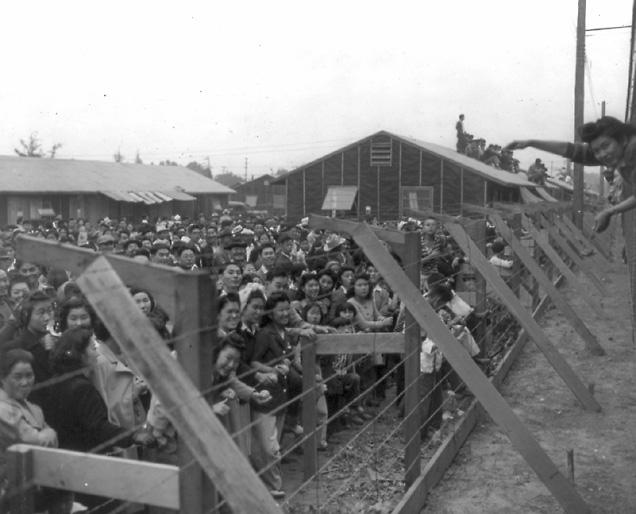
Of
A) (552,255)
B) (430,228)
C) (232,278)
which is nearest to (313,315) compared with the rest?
(232,278)

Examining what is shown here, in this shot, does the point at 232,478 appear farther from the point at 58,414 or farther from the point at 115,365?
the point at 115,365

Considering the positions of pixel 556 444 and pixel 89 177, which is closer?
pixel 556 444

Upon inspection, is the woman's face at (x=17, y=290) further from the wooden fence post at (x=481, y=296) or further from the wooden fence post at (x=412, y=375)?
the wooden fence post at (x=481, y=296)

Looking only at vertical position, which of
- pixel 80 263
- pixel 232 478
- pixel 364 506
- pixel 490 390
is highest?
pixel 80 263

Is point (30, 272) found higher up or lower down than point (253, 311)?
higher up

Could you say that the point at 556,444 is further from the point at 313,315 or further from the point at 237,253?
the point at 237,253

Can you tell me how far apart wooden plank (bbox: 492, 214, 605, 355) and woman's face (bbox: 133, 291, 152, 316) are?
12.5 ft

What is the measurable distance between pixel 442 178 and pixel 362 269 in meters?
22.9

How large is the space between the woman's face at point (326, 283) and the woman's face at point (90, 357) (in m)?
3.64

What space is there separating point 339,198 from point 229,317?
27.4 metres

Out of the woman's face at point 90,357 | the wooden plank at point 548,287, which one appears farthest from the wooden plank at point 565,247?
the woman's face at point 90,357

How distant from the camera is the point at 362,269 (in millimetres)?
9500

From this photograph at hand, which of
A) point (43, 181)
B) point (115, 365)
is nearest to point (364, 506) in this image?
point (115, 365)

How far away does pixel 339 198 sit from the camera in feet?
107
